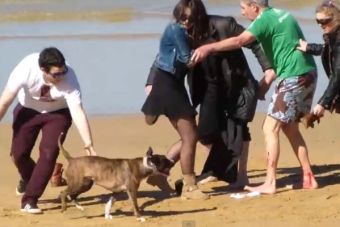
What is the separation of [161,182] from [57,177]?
3.49ft

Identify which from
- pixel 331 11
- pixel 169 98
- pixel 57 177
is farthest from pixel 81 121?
pixel 331 11

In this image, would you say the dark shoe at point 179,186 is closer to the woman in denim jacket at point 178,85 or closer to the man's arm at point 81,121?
the woman in denim jacket at point 178,85

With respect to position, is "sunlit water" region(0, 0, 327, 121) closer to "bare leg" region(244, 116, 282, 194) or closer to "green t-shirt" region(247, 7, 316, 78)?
"bare leg" region(244, 116, 282, 194)

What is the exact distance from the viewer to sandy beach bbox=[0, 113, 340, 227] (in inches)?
322

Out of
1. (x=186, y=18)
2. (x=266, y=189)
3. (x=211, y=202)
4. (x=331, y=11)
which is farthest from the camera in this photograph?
(x=266, y=189)

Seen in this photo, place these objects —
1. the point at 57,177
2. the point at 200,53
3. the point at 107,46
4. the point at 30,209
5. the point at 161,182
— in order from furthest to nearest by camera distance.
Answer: the point at 107,46 → the point at 57,177 → the point at 161,182 → the point at 30,209 → the point at 200,53

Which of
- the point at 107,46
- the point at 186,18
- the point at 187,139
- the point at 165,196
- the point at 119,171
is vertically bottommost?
the point at 165,196

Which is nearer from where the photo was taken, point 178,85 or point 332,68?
point 332,68

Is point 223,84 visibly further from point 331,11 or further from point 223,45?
point 331,11

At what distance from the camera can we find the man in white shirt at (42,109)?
8453 mm

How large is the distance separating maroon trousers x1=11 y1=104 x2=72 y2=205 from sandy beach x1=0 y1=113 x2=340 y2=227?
0.78 ft

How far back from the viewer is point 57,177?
973cm

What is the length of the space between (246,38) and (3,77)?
722 centimetres

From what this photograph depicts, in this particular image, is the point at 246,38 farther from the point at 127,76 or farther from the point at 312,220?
the point at 127,76
